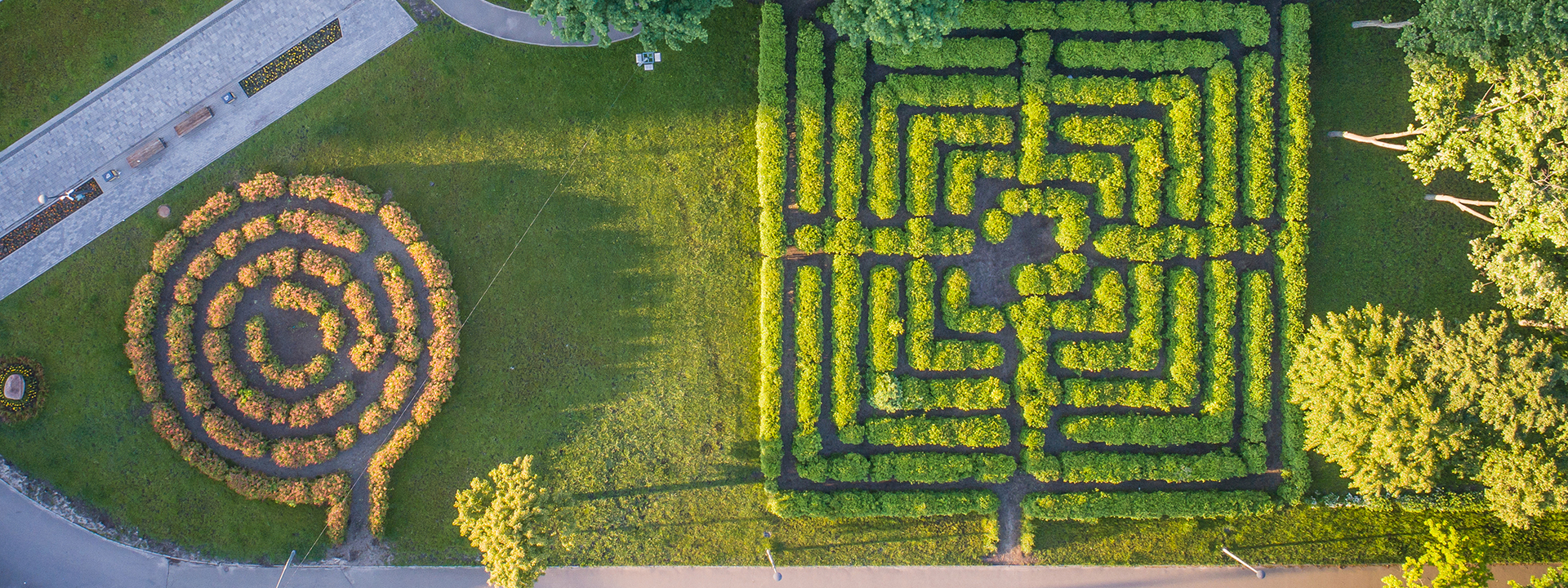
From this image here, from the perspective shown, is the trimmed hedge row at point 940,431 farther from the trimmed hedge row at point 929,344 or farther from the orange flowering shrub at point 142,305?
the orange flowering shrub at point 142,305

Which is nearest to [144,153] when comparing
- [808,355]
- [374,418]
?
[374,418]

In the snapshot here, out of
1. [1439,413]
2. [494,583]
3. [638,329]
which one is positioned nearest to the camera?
[1439,413]

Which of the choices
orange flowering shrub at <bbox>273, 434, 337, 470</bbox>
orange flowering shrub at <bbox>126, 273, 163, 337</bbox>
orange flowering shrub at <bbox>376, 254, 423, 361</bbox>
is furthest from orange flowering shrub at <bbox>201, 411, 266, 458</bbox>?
orange flowering shrub at <bbox>376, 254, 423, 361</bbox>

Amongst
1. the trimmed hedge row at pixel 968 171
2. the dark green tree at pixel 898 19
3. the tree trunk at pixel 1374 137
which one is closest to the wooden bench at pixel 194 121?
the dark green tree at pixel 898 19

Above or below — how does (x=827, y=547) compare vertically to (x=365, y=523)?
below

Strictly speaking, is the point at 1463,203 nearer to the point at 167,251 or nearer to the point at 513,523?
the point at 513,523

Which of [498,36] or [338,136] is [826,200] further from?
[338,136]

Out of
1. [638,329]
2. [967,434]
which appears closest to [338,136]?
[638,329]

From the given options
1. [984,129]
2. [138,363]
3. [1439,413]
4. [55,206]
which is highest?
[55,206]
